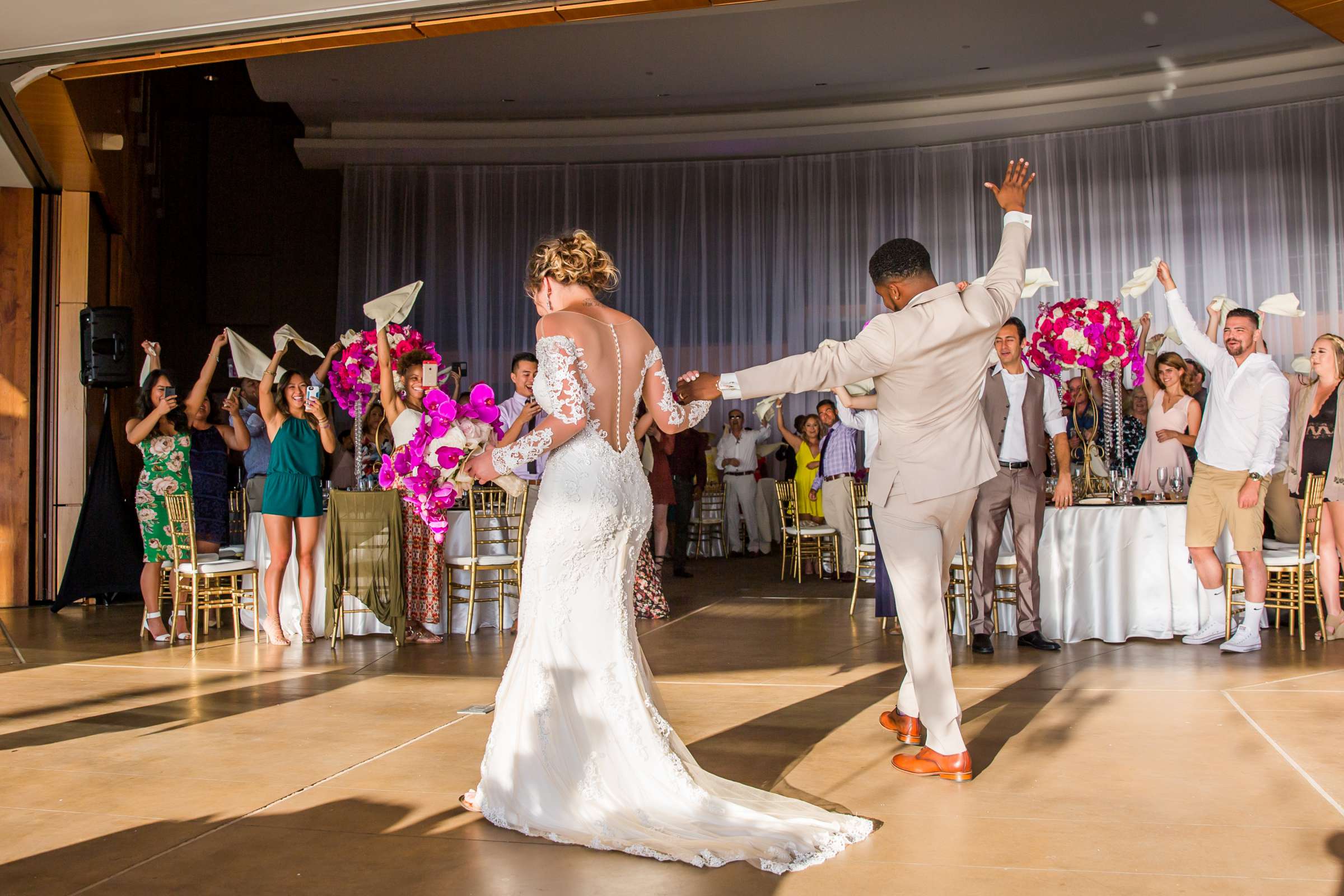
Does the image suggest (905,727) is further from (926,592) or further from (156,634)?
(156,634)

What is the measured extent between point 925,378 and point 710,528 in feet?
32.4

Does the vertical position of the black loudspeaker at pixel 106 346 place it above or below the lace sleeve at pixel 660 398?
above

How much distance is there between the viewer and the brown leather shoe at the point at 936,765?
3.65 m

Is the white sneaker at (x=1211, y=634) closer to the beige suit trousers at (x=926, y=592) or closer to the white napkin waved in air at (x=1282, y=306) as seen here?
the white napkin waved in air at (x=1282, y=306)

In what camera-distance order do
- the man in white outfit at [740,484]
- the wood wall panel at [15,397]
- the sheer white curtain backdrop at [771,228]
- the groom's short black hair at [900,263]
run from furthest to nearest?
the sheer white curtain backdrop at [771,228] < the man in white outfit at [740,484] < the wood wall panel at [15,397] < the groom's short black hair at [900,263]

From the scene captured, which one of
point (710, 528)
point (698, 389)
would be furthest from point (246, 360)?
point (710, 528)

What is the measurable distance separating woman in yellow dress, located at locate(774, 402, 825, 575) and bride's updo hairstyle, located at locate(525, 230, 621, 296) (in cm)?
797

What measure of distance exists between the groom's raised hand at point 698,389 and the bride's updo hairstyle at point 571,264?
0.39 meters

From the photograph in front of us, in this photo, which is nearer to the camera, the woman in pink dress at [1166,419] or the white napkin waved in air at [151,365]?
the white napkin waved in air at [151,365]

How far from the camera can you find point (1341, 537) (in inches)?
259

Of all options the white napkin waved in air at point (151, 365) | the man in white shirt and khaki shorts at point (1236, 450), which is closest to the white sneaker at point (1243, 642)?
the man in white shirt and khaki shorts at point (1236, 450)

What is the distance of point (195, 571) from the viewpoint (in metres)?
6.68

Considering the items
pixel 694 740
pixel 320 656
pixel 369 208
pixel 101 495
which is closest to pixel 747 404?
pixel 369 208

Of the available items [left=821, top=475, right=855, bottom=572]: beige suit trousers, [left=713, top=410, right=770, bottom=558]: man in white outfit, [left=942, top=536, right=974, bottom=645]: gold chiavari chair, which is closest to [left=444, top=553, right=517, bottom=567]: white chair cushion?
[left=942, top=536, right=974, bottom=645]: gold chiavari chair
